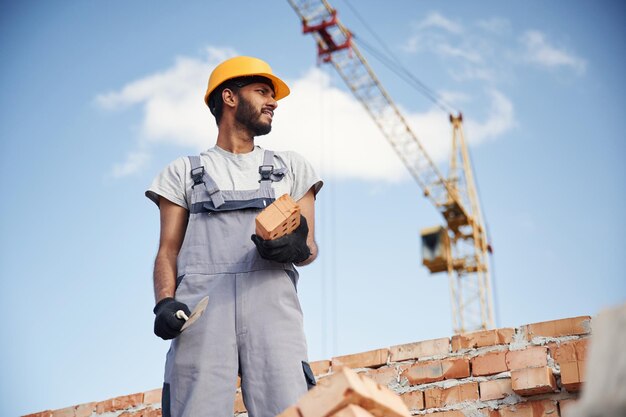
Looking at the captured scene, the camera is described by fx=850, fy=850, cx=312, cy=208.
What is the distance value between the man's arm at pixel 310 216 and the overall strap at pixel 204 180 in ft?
0.85

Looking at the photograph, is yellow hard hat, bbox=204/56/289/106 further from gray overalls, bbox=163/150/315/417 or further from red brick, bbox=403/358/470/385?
red brick, bbox=403/358/470/385

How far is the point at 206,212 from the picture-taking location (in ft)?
8.68

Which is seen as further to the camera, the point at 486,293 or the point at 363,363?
the point at 486,293

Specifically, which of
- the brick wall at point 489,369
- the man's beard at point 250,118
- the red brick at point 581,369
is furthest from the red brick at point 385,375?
the man's beard at point 250,118

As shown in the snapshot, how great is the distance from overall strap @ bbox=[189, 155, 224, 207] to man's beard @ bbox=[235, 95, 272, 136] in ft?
0.70

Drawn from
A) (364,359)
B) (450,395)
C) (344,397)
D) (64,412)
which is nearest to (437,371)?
(450,395)

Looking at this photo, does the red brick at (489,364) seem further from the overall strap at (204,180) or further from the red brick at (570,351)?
the overall strap at (204,180)

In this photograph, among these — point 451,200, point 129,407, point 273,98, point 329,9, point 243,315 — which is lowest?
point 129,407

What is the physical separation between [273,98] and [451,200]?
1078 inches

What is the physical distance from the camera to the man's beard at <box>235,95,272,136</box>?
2.86 m

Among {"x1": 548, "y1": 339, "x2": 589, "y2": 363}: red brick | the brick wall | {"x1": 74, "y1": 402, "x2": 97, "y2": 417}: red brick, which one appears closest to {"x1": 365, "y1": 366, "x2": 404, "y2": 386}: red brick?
the brick wall

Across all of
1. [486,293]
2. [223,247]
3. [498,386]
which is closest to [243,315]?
[223,247]

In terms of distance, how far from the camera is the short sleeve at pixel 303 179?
9.04ft

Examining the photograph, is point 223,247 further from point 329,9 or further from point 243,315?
point 329,9
